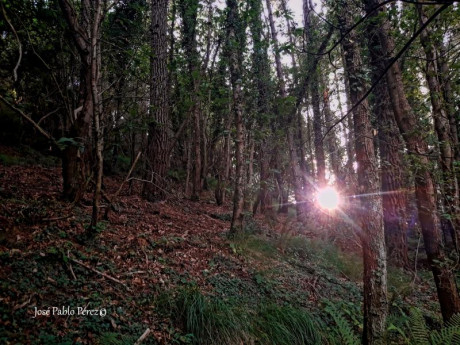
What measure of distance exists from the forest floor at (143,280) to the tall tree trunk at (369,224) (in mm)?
641

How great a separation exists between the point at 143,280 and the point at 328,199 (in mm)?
7878

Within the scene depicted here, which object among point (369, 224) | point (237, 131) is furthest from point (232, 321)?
point (237, 131)

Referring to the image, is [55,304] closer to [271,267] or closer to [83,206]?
[83,206]

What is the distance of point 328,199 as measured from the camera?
9.80 meters

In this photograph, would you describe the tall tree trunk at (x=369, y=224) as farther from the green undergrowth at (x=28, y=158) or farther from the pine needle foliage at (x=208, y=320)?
the green undergrowth at (x=28, y=158)

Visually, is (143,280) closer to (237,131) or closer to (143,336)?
(143,336)

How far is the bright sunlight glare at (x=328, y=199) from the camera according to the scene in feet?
30.4

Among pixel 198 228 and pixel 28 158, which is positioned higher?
pixel 28 158

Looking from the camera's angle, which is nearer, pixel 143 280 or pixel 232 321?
pixel 232 321

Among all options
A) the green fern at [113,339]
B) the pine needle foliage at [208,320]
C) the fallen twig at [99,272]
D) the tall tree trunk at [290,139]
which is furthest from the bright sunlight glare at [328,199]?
the green fern at [113,339]

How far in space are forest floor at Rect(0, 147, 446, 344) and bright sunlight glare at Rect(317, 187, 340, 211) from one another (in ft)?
9.52

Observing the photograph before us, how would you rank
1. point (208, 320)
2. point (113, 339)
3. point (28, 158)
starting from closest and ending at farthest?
point (113, 339)
point (208, 320)
point (28, 158)

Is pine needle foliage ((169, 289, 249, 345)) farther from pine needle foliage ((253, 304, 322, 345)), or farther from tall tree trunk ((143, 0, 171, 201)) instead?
tall tree trunk ((143, 0, 171, 201))

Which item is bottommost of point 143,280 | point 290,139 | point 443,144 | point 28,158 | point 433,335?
point 433,335
